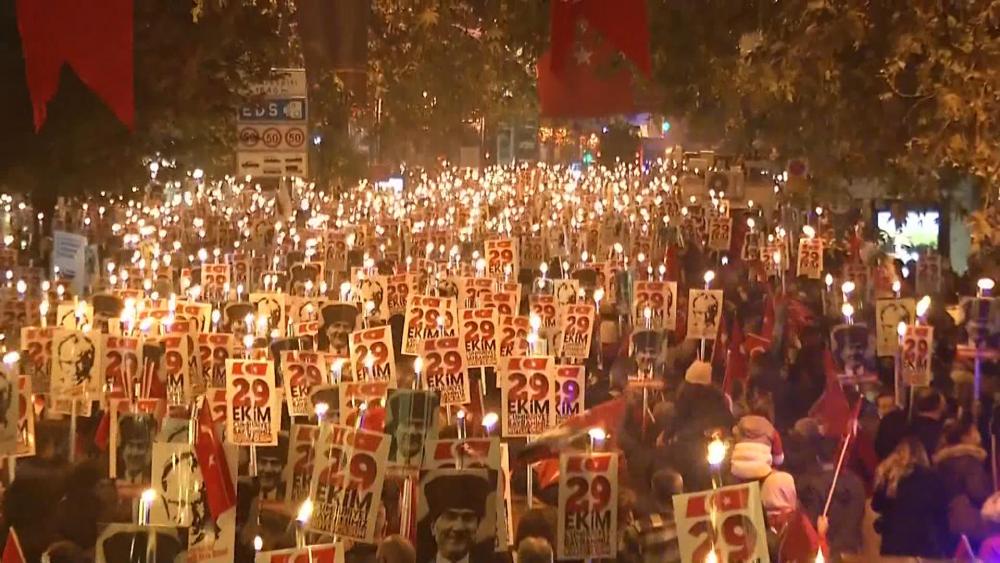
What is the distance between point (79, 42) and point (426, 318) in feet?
15.0

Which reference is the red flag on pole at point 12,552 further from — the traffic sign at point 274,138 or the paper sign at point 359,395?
the traffic sign at point 274,138

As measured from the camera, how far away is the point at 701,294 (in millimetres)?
13695

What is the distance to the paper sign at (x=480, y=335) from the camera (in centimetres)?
1228

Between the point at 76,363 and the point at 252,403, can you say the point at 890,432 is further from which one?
the point at 76,363

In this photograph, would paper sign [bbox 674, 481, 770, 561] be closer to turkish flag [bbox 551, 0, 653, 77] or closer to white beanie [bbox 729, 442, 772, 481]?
white beanie [bbox 729, 442, 772, 481]

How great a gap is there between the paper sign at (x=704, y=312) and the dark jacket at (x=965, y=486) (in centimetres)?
519

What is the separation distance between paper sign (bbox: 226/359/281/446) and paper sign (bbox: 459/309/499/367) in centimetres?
279

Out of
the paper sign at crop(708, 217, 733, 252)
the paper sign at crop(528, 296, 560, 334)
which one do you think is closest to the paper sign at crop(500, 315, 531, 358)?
the paper sign at crop(528, 296, 560, 334)

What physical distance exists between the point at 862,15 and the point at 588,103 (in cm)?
254

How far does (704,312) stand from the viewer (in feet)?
45.1

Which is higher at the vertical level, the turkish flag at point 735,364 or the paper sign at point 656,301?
the paper sign at point 656,301

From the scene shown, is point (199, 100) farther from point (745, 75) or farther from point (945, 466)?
point (945, 466)

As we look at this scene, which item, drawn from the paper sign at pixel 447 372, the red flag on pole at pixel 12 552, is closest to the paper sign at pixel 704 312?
the paper sign at pixel 447 372

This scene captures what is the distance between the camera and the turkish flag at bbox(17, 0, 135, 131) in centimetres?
905
